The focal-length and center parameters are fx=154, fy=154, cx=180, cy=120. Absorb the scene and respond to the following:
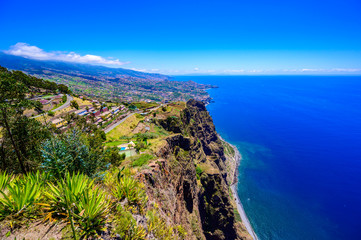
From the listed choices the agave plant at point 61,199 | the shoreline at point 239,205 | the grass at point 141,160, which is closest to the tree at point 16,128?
the agave plant at point 61,199

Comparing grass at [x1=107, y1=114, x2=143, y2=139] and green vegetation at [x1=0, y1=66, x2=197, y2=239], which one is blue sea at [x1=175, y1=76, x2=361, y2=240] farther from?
green vegetation at [x1=0, y1=66, x2=197, y2=239]

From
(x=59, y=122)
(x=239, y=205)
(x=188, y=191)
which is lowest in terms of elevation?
(x=239, y=205)

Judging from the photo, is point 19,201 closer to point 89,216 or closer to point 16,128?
point 89,216

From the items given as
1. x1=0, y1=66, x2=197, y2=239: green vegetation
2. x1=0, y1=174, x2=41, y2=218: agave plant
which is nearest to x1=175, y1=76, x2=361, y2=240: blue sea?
x1=0, y1=66, x2=197, y2=239: green vegetation

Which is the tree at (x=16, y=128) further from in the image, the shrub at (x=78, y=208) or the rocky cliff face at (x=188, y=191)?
the rocky cliff face at (x=188, y=191)

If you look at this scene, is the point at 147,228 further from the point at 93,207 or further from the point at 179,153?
the point at 179,153

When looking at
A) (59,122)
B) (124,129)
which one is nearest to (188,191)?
(124,129)

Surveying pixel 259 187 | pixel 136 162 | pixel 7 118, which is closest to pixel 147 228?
pixel 136 162

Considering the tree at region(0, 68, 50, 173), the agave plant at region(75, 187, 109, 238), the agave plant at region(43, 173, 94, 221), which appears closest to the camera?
the agave plant at region(75, 187, 109, 238)
